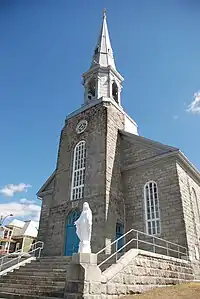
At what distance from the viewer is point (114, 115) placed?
1898 cm

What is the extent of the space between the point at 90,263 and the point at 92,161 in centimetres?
987

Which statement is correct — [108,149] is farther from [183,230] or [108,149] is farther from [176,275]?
[176,275]

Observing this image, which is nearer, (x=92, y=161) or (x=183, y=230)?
(x=183, y=230)

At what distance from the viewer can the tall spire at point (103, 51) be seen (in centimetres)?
2316

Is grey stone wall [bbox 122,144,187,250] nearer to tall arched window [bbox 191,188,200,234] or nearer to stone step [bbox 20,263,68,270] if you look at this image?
tall arched window [bbox 191,188,200,234]

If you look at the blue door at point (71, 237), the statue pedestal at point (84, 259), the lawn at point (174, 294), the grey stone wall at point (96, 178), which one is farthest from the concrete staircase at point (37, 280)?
the grey stone wall at point (96, 178)

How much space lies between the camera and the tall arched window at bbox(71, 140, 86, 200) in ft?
56.1

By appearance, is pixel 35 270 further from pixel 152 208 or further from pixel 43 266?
pixel 152 208

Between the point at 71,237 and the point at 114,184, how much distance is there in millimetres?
4305

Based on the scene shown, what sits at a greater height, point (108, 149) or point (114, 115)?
point (114, 115)

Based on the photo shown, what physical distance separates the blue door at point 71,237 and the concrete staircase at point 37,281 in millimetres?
2849

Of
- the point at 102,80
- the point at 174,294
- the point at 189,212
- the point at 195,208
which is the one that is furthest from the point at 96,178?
the point at 102,80

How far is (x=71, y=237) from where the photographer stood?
15781 millimetres

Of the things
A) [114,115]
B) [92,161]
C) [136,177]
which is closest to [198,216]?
[136,177]
